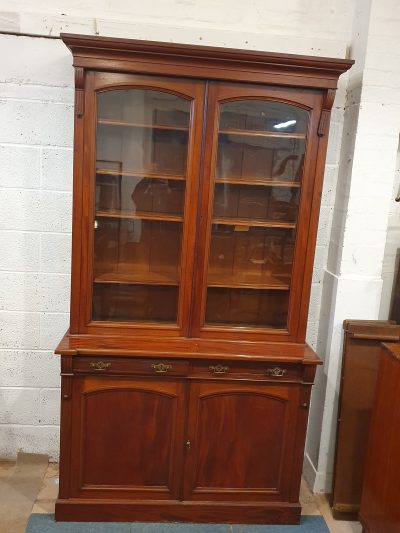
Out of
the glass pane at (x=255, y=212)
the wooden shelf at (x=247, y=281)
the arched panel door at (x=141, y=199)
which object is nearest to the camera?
the arched panel door at (x=141, y=199)

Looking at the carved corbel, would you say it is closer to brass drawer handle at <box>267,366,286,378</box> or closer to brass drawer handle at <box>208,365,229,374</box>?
brass drawer handle at <box>208,365,229,374</box>

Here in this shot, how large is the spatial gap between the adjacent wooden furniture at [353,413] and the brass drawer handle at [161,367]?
2.97 ft

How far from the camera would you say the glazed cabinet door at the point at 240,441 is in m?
2.25

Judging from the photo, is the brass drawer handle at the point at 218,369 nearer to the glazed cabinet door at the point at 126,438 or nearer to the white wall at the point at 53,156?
the glazed cabinet door at the point at 126,438

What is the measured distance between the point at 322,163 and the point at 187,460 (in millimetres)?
1527

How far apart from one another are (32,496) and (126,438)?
63cm

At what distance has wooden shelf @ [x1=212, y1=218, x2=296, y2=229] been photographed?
90.0 inches

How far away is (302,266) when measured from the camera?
7.40 feet

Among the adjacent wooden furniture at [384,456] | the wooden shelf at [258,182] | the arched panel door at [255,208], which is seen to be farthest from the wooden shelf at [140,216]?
the adjacent wooden furniture at [384,456]

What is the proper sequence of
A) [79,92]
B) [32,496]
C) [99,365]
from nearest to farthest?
[79,92]
[99,365]
[32,496]

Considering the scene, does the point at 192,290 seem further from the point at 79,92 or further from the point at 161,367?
the point at 79,92

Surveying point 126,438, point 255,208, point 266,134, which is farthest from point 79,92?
point 126,438

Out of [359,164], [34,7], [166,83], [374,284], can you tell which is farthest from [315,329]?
[34,7]

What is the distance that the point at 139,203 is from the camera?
2293 mm
